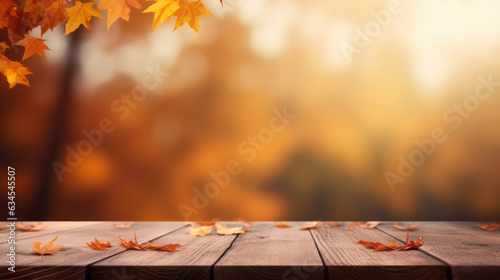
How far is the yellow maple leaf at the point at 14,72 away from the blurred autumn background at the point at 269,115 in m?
0.04

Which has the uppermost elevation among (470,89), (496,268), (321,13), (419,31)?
(321,13)

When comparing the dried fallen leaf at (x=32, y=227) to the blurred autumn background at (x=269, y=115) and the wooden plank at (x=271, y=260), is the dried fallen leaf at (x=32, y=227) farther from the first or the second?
the wooden plank at (x=271, y=260)

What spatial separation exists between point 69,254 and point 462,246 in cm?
112

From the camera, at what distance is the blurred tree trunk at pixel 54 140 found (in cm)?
202

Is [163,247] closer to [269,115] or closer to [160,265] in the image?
[160,265]

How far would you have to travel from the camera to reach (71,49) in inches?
81.0

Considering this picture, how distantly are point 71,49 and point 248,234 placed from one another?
52.2 inches

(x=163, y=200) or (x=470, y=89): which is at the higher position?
(x=470, y=89)

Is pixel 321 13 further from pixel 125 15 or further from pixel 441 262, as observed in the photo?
pixel 441 262

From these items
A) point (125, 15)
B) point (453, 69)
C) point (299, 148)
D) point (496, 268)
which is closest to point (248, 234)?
point (299, 148)

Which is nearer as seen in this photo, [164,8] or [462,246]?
[462,246]

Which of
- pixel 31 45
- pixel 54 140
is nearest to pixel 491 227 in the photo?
pixel 54 140

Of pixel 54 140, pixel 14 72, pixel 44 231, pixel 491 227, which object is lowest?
pixel 491 227

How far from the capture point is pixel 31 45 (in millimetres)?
1947
